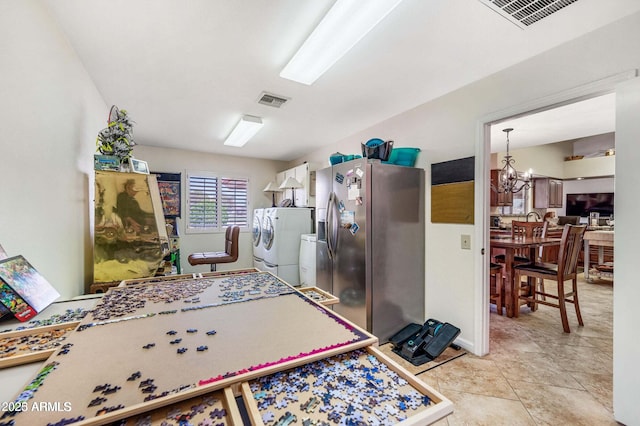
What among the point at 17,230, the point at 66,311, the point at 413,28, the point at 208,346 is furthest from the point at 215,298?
the point at 413,28

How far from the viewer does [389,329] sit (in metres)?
2.79

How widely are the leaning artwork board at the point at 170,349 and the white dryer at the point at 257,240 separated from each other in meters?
3.65

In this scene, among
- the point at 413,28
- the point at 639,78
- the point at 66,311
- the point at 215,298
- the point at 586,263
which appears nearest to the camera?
the point at 66,311

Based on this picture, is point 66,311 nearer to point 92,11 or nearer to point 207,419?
point 207,419

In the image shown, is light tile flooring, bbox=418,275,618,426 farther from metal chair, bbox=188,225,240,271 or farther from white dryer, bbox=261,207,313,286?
metal chair, bbox=188,225,240,271

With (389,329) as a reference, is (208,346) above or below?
above

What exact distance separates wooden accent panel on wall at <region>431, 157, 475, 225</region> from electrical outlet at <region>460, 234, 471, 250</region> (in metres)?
0.14

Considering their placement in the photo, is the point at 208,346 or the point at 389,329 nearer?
the point at 208,346

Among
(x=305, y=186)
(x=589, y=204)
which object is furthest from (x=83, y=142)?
(x=589, y=204)

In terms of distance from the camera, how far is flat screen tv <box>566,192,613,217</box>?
21.6 feet

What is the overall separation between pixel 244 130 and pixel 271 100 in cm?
104

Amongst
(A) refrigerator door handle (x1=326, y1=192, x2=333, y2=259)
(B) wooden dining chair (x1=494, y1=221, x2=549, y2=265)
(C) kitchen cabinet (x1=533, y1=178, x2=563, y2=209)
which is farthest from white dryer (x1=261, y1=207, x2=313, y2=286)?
(C) kitchen cabinet (x1=533, y1=178, x2=563, y2=209)

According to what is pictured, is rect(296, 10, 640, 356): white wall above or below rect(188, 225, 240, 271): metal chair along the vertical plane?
above

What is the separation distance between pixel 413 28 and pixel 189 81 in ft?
6.33
